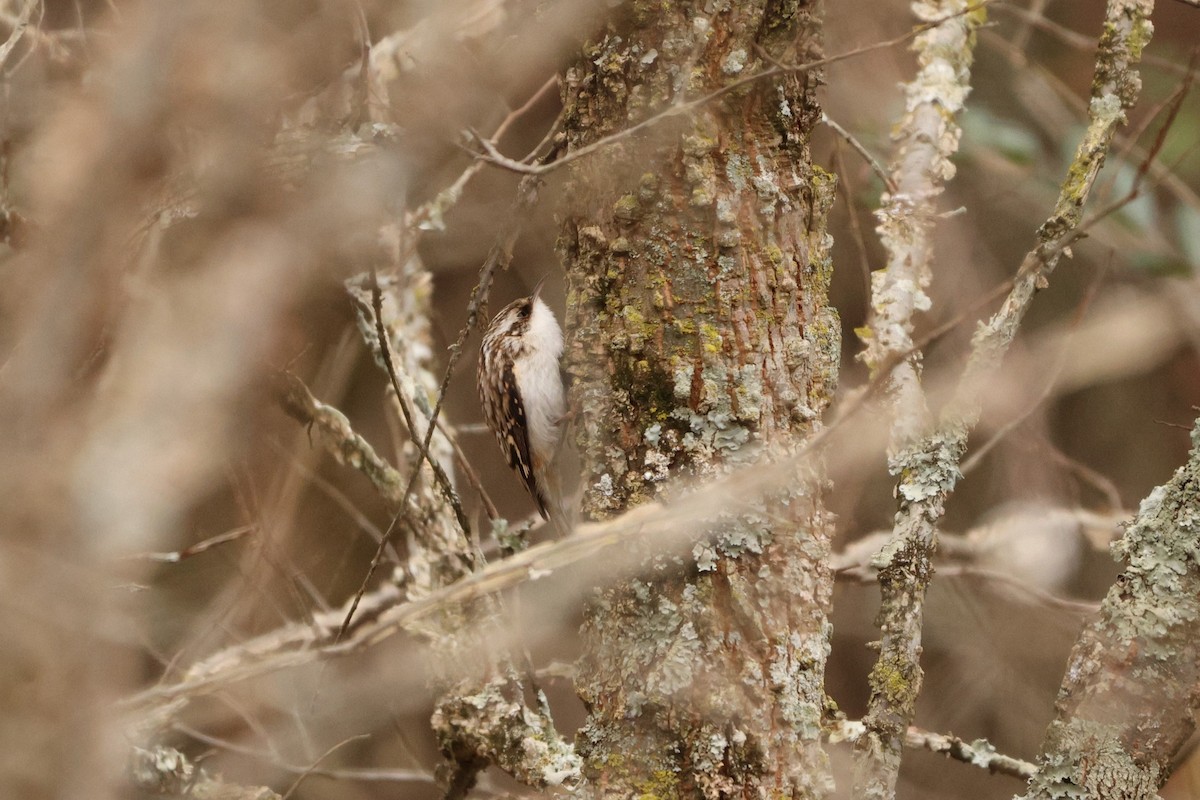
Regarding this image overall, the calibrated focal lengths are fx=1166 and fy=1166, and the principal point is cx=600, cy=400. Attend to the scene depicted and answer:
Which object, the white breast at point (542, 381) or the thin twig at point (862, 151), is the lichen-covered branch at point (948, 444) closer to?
the thin twig at point (862, 151)

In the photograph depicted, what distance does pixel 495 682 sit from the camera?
86.4 inches

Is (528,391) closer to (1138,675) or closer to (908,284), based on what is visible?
(908,284)

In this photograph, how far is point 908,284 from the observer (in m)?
2.17

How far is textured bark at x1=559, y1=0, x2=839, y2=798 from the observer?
5.21 feet

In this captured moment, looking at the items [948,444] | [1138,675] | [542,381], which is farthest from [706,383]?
[542,381]

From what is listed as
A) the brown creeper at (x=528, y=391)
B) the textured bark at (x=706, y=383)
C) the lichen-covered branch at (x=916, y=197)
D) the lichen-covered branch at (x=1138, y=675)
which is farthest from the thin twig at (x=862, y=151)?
the brown creeper at (x=528, y=391)

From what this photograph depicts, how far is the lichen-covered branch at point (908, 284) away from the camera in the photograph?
1600mm

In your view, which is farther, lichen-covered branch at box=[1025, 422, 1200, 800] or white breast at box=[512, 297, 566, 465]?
white breast at box=[512, 297, 566, 465]

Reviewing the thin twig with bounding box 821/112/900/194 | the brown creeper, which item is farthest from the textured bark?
the brown creeper

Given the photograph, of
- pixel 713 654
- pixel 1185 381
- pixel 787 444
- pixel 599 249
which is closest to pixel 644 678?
pixel 713 654

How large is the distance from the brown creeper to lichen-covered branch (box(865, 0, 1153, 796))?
4.15 ft

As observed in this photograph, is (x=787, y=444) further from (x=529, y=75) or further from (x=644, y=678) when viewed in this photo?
(x=529, y=75)

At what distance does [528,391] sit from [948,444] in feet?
5.00

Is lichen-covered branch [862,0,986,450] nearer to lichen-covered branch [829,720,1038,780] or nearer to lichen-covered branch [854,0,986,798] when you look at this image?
lichen-covered branch [854,0,986,798]
